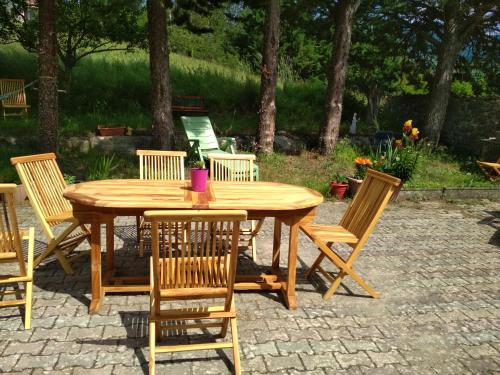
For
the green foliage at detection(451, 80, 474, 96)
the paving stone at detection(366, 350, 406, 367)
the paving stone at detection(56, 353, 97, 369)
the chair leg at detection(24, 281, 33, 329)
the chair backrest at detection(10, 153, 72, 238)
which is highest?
the green foliage at detection(451, 80, 474, 96)

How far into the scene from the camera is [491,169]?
30.6ft

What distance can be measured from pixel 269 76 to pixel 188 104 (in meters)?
3.06

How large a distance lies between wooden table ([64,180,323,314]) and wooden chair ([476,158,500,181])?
7.18m

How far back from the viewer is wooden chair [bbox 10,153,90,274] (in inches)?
144

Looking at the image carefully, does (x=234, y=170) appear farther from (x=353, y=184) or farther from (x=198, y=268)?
(x=353, y=184)

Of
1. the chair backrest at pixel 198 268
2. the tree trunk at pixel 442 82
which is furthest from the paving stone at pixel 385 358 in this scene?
the tree trunk at pixel 442 82

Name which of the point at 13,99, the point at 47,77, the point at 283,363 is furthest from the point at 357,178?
the point at 13,99

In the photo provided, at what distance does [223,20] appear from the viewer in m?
20.5

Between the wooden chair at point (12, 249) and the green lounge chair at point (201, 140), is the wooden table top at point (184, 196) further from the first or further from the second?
the green lounge chair at point (201, 140)

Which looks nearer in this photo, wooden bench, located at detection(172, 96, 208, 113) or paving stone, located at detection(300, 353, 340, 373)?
paving stone, located at detection(300, 353, 340, 373)

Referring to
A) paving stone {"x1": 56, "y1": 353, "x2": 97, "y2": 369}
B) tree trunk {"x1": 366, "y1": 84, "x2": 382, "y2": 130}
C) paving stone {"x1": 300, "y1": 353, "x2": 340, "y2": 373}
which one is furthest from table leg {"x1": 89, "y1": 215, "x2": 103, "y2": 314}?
tree trunk {"x1": 366, "y1": 84, "x2": 382, "y2": 130}

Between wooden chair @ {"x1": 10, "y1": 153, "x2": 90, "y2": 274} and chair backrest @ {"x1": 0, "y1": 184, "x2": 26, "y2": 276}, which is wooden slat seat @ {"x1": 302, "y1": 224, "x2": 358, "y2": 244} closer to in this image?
wooden chair @ {"x1": 10, "y1": 153, "x2": 90, "y2": 274}

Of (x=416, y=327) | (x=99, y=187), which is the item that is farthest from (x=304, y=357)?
(x=99, y=187)

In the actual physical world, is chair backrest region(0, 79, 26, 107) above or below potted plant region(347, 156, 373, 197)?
above
